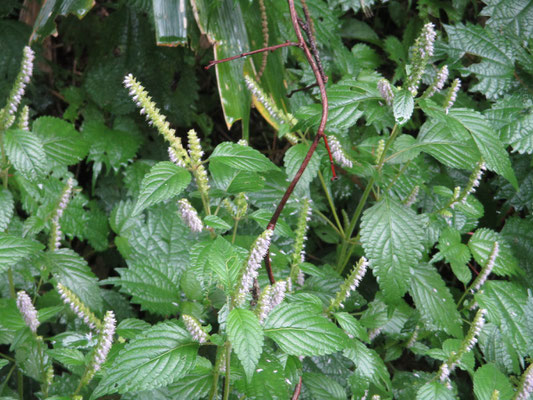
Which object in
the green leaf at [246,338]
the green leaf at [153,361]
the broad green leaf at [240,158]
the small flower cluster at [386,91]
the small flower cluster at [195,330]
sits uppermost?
the small flower cluster at [386,91]

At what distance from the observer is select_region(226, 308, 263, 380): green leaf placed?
2.68 feet

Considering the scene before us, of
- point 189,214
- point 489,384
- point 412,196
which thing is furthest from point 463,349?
point 189,214

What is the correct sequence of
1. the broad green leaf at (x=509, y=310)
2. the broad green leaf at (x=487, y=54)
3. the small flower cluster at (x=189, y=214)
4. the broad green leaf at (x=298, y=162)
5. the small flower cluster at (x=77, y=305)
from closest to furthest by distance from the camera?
the small flower cluster at (x=189, y=214)
the small flower cluster at (x=77, y=305)
the broad green leaf at (x=298, y=162)
the broad green leaf at (x=509, y=310)
the broad green leaf at (x=487, y=54)

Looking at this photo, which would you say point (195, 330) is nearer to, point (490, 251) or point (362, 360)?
point (362, 360)

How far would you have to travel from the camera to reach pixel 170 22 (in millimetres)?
1660

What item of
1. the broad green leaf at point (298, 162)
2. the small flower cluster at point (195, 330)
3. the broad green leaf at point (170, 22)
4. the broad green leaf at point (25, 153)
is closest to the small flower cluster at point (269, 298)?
the small flower cluster at point (195, 330)

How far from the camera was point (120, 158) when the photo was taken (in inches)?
85.2

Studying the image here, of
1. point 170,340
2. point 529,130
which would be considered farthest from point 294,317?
point 529,130

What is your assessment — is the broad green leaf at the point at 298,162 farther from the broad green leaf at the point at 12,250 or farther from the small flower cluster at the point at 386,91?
the broad green leaf at the point at 12,250

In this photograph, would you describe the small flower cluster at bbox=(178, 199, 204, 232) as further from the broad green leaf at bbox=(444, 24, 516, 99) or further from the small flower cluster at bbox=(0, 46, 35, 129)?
the broad green leaf at bbox=(444, 24, 516, 99)

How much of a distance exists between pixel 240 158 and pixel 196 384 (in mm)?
470

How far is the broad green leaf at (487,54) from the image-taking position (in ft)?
6.52

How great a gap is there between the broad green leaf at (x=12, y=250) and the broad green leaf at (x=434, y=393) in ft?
3.11

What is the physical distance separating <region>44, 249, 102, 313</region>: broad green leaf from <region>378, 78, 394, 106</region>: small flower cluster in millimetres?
903
